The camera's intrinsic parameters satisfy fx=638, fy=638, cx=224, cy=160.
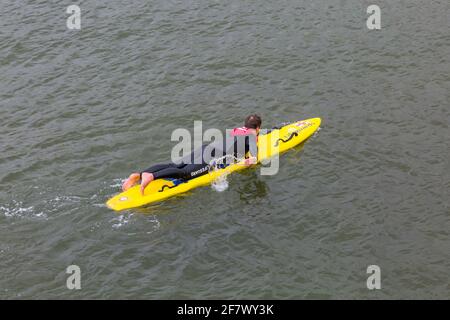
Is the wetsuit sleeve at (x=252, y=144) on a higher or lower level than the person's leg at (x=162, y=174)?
higher

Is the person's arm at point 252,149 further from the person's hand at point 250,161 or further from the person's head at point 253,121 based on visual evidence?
the person's head at point 253,121

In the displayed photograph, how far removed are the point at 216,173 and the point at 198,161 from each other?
639 millimetres

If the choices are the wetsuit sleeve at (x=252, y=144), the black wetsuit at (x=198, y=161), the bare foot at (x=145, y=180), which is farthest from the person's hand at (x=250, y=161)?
the bare foot at (x=145, y=180)

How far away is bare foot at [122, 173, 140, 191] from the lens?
16.6m

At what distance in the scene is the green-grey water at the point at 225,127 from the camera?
14430mm

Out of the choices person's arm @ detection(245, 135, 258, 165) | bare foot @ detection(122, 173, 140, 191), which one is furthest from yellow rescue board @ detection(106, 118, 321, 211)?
person's arm @ detection(245, 135, 258, 165)

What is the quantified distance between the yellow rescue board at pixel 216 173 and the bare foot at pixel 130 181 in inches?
4.3

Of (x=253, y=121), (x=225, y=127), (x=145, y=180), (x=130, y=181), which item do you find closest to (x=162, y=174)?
(x=145, y=180)

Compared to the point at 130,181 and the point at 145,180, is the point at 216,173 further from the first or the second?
the point at 130,181

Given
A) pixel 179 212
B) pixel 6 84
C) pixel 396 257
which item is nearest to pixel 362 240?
pixel 396 257

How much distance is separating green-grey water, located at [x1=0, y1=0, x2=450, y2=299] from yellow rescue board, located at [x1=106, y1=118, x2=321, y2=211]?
1.02 feet

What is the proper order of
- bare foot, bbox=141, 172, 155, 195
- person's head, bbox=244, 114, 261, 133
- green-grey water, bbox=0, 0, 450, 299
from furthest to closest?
1. person's head, bbox=244, 114, 261, 133
2. bare foot, bbox=141, 172, 155, 195
3. green-grey water, bbox=0, 0, 450, 299

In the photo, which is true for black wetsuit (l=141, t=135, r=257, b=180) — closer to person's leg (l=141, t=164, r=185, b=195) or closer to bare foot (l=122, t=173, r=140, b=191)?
person's leg (l=141, t=164, r=185, b=195)
